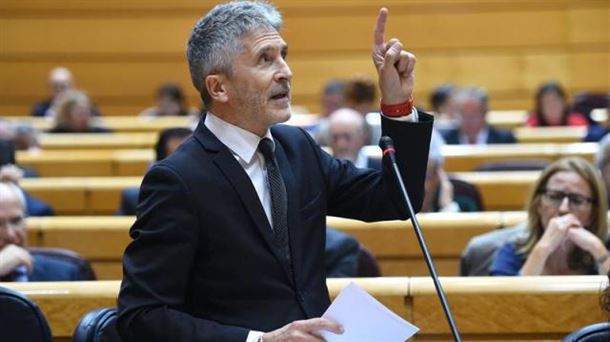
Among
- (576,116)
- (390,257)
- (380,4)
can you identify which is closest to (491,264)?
(390,257)

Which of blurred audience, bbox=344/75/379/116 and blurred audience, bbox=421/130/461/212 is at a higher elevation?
blurred audience, bbox=344/75/379/116

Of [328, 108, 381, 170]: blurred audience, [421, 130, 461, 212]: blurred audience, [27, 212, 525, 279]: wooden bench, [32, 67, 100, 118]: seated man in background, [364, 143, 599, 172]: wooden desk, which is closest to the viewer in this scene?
[27, 212, 525, 279]: wooden bench

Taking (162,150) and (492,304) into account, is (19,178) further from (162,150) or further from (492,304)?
(492,304)

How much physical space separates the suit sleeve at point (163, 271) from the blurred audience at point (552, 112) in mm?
7181

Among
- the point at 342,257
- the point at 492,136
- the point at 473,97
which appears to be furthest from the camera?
the point at 473,97

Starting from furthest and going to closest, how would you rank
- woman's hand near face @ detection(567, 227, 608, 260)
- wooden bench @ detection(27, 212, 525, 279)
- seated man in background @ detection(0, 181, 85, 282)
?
wooden bench @ detection(27, 212, 525, 279) < seated man in background @ detection(0, 181, 85, 282) < woman's hand near face @ detection(567, 227, 608, 260)

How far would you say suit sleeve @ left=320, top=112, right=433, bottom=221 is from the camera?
2260 mm

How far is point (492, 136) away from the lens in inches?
319

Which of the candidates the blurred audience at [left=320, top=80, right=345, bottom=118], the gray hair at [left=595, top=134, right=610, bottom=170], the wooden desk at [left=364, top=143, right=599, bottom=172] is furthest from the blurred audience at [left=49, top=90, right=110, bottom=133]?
the gray hair at [left=595, top=134, right=610, bottom=170]

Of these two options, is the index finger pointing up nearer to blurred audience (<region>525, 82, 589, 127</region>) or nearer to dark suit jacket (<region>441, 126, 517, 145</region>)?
dark suit jacket (<region>441, 126, 517, 145</region>)

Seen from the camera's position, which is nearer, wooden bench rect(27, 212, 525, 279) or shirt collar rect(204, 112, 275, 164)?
shirt collar rect(204, 112, 275, 164)

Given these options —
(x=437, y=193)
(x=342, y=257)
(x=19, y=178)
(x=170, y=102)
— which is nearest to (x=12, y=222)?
(x=342, y=257)

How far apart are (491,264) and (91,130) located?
5.44 metres

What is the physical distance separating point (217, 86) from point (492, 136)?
240 inches
